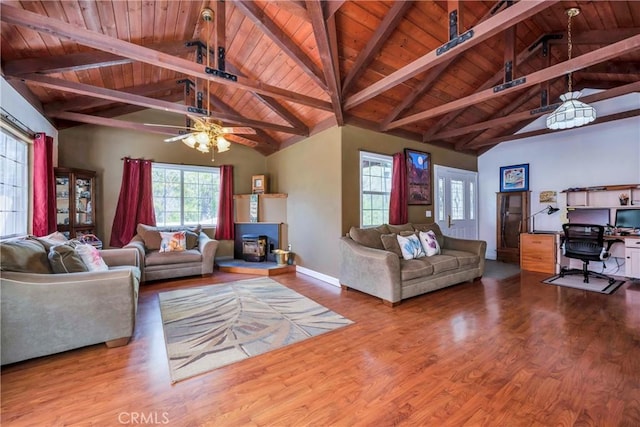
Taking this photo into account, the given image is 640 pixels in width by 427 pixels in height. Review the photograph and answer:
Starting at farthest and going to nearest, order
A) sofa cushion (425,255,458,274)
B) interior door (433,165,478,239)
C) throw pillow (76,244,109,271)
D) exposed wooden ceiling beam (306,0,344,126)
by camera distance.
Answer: interior door (433,165,478,239) < sofa cushion (425,255,458,274) < throw pillow (76,244,109,271) < exposed wooden ceiling beam (306,0,344,126)

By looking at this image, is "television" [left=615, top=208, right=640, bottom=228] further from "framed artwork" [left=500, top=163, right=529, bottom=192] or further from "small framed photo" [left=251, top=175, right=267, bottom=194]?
"small framed photo" [left=251, top=175, right=267, bottom=194]

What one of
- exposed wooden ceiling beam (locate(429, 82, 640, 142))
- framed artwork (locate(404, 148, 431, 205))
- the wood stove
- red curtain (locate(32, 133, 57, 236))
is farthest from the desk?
red curtain (locate(32, 133, 57, 236))

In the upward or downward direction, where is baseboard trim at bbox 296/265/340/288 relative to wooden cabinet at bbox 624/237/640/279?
downward

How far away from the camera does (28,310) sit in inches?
80.0

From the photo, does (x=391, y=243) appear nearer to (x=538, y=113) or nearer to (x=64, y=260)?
(x=538, y=113)

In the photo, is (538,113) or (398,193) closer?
(538,113)

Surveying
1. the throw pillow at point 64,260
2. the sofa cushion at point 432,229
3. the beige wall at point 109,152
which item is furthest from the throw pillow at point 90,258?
the sofa cushion at point 432,229

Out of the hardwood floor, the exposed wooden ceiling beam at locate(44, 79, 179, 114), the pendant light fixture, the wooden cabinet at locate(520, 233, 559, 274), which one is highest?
the exposed wooden ceiling beam at locate(44, 79, 179, 114)

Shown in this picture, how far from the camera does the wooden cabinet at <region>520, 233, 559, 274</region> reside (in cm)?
490

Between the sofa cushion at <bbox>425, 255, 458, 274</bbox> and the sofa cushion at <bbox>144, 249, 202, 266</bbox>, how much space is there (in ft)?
12.9

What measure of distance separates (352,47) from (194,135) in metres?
2.33

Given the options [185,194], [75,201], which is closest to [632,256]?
[185,194]

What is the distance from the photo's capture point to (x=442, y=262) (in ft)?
12.5

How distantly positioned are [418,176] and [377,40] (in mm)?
2907
